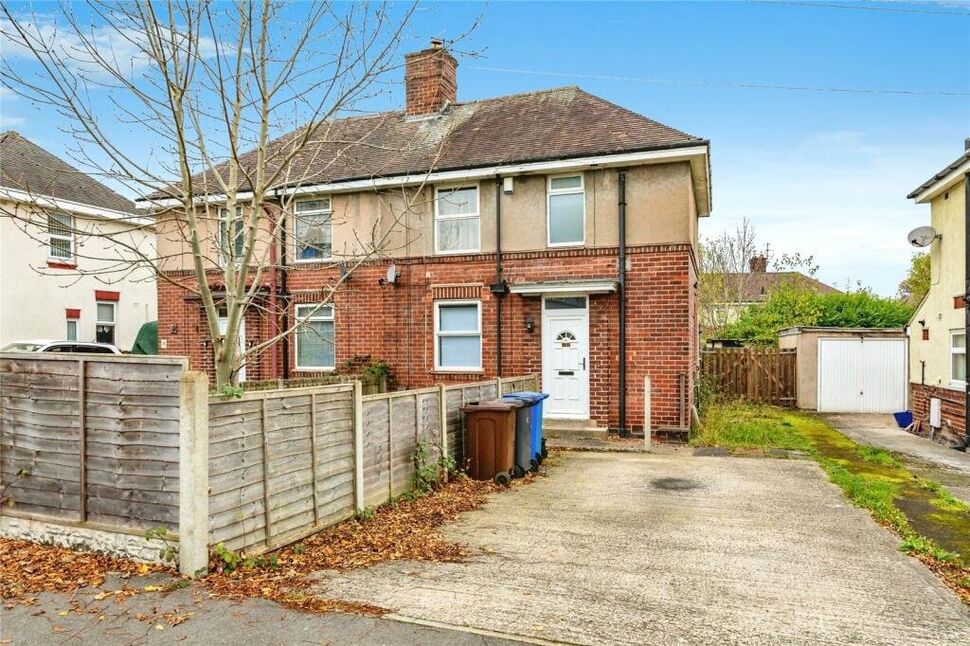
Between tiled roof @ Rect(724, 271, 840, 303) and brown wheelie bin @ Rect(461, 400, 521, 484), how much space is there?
27547 millimetres

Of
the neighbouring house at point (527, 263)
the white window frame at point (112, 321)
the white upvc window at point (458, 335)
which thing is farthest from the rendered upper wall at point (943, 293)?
the white window frame at point (112, 321)

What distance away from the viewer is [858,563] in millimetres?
5621

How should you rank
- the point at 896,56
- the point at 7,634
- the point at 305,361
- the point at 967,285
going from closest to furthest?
the point at 7,634
the point at 967,285
the point at 896,56
the point at 305,361

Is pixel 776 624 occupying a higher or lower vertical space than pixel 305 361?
lower

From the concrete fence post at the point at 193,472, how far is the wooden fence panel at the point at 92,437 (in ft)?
0.67

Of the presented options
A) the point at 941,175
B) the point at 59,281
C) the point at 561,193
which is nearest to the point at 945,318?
the point at 941,175

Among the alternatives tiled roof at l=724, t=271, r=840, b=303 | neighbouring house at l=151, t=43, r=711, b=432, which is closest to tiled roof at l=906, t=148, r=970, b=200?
neighbouring house at l=151, t=43, r=711, b=432

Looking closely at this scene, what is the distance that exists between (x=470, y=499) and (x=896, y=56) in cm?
1384

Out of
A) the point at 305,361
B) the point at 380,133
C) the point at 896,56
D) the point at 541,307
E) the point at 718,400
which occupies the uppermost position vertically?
the point at 896,56

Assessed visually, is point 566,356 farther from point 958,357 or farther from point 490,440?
point 958,357

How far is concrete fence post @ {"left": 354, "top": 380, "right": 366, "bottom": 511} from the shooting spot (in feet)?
22.0

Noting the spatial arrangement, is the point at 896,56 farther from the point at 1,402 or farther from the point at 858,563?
the point at 1,402

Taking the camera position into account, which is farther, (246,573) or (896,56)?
(896,56)

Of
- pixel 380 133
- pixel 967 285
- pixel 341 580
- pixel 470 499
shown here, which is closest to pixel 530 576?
pixel 341 580
